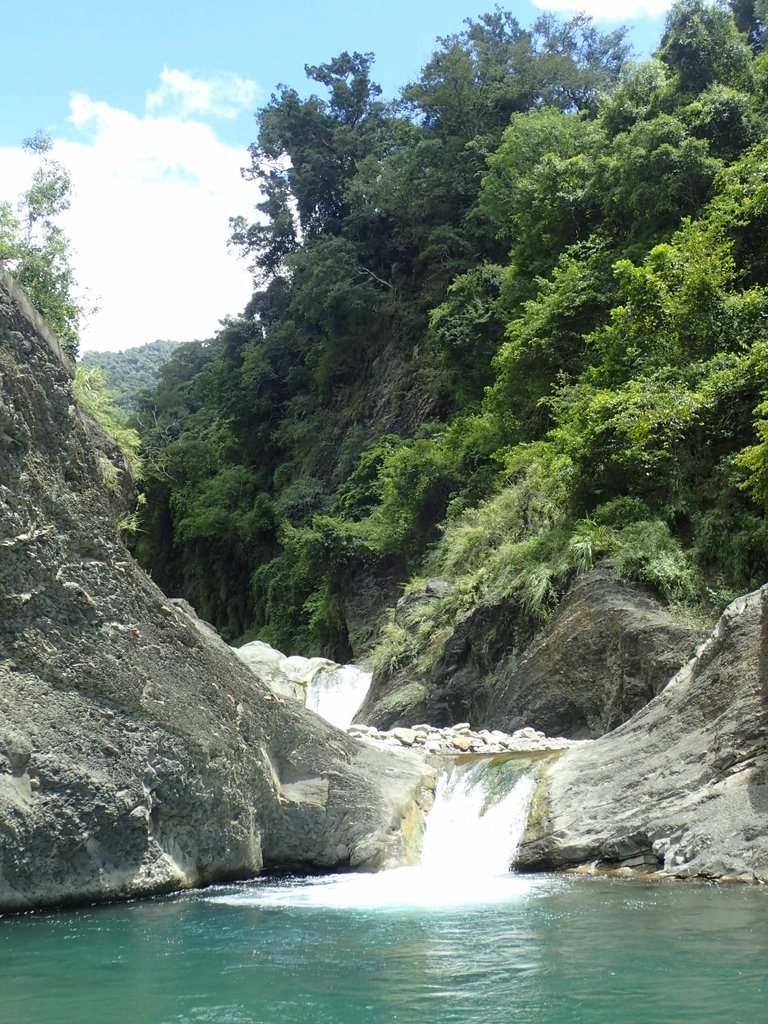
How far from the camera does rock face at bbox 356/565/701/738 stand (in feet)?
46.0

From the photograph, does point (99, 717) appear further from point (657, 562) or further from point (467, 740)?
point (657, 562)

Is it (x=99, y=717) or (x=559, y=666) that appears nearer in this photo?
(x=99, y=717)

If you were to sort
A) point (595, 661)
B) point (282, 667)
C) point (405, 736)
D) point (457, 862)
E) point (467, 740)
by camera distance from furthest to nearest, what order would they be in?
point (282, 667) → point (405, 736) → point (595, 661) → point (467, 740) → point (457, 862)

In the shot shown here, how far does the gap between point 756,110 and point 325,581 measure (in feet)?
61.8

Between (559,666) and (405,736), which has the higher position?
(559,666)

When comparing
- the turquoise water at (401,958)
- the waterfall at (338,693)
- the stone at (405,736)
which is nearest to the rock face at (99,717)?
the turquoise water at (401,958)

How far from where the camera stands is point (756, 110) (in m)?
25.3

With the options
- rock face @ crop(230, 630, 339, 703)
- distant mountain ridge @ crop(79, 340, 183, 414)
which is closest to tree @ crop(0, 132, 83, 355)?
rock face @ crop(230, 630, 339, 703)

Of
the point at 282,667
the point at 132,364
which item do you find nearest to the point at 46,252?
the point at 282,667

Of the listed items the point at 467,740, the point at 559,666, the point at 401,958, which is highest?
the point at 559,666

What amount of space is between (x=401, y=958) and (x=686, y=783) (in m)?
4.34

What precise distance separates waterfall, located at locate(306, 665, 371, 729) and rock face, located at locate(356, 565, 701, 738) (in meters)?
3.37

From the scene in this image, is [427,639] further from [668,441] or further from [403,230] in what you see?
[403,230]

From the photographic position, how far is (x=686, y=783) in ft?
32.0
